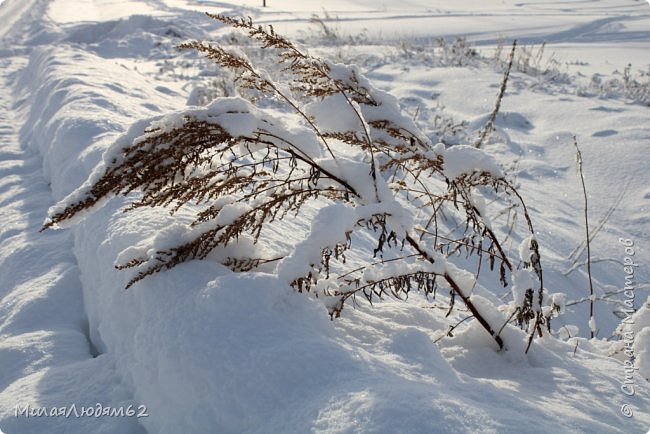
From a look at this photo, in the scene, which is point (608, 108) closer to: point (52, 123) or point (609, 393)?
point (609, 393)

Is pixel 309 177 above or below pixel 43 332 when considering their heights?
above

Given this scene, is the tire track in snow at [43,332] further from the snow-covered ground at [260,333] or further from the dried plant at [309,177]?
the dried plant at [309,177]

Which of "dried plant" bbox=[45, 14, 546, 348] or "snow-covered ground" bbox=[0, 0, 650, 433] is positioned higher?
"dried plant" bbox=[45, 14, 546, 348]

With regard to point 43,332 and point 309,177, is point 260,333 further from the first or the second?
point 43,332

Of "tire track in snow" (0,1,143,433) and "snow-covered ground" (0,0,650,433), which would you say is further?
"tire track in snow" (0,1,143,433)

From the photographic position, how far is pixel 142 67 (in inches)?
416

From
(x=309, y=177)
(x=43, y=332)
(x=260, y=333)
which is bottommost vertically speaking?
(x=43, y=332)

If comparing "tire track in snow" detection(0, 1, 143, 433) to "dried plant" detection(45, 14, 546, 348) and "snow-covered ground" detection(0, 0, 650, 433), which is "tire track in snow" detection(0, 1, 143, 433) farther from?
"dried plant" detection(45, 14, 546, 348)

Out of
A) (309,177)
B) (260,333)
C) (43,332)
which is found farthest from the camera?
(43,332)

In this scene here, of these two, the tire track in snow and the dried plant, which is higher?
the dried plant

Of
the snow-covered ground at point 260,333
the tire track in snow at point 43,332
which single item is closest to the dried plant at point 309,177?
the snow-covered ground at point 260,333

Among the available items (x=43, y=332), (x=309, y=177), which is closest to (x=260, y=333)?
(x=309, y=177)

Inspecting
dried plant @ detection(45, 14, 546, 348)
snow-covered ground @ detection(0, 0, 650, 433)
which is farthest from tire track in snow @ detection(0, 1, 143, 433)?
dried plant @ detection(45, 14, 546, 348)

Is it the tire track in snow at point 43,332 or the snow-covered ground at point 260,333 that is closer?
the snow-covered ground at point 260,333
